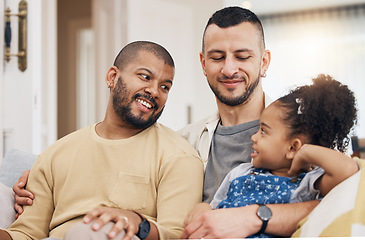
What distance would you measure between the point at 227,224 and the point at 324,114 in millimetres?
407

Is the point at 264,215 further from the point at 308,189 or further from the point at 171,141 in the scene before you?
the point at 171,141

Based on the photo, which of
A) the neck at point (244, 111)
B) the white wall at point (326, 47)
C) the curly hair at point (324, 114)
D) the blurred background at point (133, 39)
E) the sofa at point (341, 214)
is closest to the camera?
the sofa at point (341, 214)

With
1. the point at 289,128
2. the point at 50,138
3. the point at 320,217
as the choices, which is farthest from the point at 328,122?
the point at 50,138

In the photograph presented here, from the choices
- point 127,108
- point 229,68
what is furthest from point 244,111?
point 127,108

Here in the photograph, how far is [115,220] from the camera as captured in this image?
99cm

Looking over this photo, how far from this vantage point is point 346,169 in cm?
101

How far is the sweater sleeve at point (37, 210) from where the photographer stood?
130cm

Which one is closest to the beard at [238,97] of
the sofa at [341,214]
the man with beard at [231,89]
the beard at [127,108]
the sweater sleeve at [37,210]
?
the man with beard at [231,89]

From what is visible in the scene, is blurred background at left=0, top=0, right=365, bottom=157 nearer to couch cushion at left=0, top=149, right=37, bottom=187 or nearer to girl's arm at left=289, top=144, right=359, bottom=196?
girl's arm at left=289, top=144, right=359, bottom=196

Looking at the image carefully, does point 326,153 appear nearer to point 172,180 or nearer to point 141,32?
point 172,180

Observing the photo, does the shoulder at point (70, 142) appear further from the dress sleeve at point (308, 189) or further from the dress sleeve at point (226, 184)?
the dress sleeve at point (308, 189)

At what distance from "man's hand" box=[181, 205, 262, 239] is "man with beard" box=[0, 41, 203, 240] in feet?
0.33

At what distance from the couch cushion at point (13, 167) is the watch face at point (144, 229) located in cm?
70

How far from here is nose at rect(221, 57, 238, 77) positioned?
1.38 m
